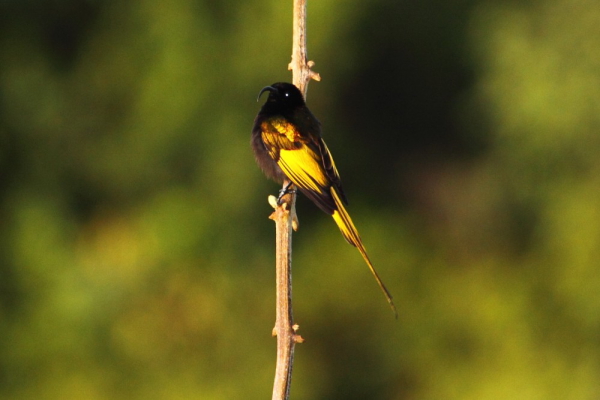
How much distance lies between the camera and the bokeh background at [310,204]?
17.3 metres

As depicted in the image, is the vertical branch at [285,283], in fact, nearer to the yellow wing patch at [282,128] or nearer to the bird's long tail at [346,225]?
the bird's long tail at [346,225]

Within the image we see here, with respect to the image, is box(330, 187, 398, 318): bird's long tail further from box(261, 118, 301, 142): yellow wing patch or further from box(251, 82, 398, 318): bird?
box(261, 118, 301, 142): yellow wing patch

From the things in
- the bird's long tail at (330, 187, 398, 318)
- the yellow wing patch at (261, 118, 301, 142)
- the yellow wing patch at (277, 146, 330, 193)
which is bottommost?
the bird's long tail at (330, 187, 398, 318)

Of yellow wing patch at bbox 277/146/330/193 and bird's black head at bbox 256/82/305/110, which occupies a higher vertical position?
bird's black head at bbox 256/82/305/110

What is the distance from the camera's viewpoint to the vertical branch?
3.06 metres

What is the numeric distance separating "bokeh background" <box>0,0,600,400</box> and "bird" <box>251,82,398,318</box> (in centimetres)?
1091

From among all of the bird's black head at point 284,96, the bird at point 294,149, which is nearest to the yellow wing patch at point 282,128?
the bird at point 294,149

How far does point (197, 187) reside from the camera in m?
19.9

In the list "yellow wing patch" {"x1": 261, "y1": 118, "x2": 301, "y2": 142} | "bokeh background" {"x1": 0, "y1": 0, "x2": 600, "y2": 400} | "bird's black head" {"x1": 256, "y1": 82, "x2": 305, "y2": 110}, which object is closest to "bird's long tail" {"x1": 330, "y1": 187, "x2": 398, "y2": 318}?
"yellow wing patch" {"x1": 261, "y1": 118, "x2": 301, "y2": 142}

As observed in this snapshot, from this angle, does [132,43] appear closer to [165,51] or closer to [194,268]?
[165,51]

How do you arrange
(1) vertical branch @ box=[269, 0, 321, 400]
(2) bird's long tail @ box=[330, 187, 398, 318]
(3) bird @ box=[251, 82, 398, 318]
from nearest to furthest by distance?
1. (1) vertical branch @ box=[269, 0, 321, 400]
2. (2) bird's long tail @ box=[330, 187, 398, 318]
3. (3) bird @ box=[251, 82, 398, 318]

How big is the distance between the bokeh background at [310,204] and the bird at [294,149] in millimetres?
10910

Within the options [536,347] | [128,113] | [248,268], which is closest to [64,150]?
[128,113]

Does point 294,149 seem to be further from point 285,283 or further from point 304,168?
point 285,283
